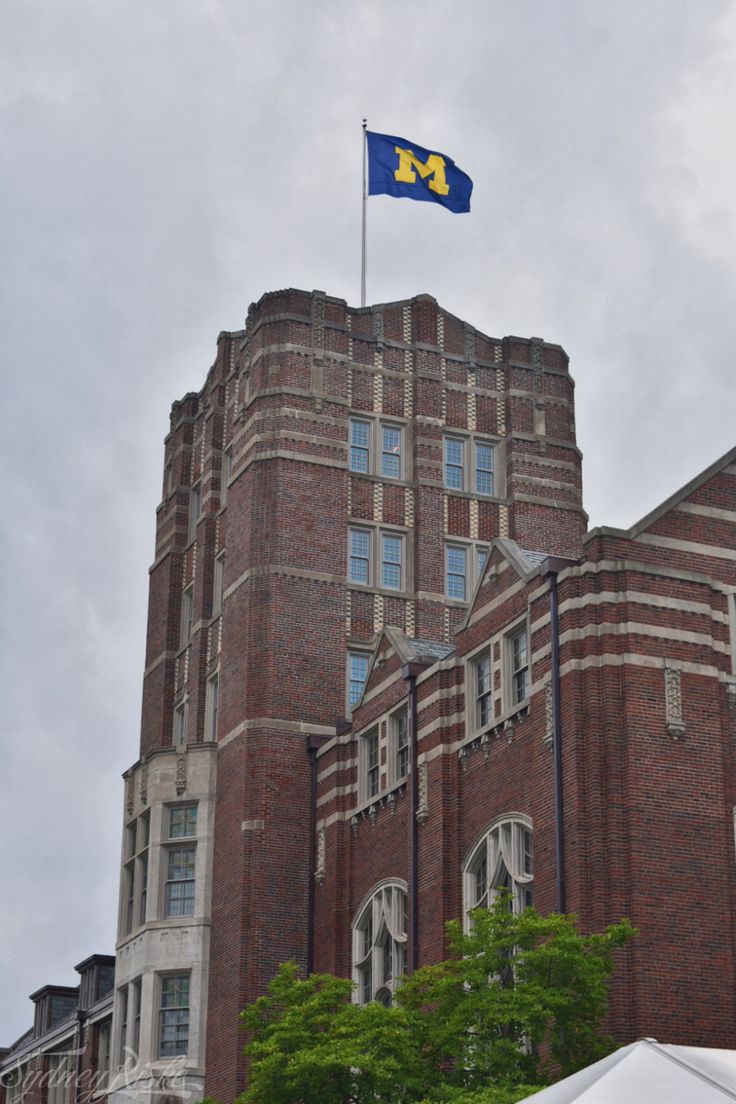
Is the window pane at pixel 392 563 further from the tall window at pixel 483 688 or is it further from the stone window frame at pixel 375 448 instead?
the tall window at pixel 483 688

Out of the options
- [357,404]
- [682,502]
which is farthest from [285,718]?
[682,502]

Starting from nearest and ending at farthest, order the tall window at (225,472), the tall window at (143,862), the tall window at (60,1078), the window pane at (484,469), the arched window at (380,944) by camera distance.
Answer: the arched window at (380,944), the tall window at (143,862), the window pane at (484,469), the tall window at (225,472), the tall window at (60,1078)

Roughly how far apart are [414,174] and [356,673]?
1777cm

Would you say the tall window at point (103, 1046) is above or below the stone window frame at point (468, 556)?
below

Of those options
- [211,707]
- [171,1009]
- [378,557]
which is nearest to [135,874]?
[171,1009]

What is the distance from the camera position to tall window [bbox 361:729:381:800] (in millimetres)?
47031

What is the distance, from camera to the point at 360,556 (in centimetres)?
5488

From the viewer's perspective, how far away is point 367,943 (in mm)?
46031

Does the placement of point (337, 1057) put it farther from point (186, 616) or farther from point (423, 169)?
Answer: point (423, 169)

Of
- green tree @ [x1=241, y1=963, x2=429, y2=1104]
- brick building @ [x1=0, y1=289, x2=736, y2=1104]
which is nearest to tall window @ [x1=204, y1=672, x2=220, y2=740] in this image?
brick building @ [x1=0, y1=289, x2=736, y2=1104]

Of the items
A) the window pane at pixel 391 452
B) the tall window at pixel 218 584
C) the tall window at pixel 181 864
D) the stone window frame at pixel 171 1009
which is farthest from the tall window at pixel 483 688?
the tall window at pixel 218 584

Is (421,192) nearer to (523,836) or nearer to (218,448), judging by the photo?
(218,448)

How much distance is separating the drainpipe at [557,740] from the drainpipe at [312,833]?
44.5 ft

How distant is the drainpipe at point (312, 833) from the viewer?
1900 inches
